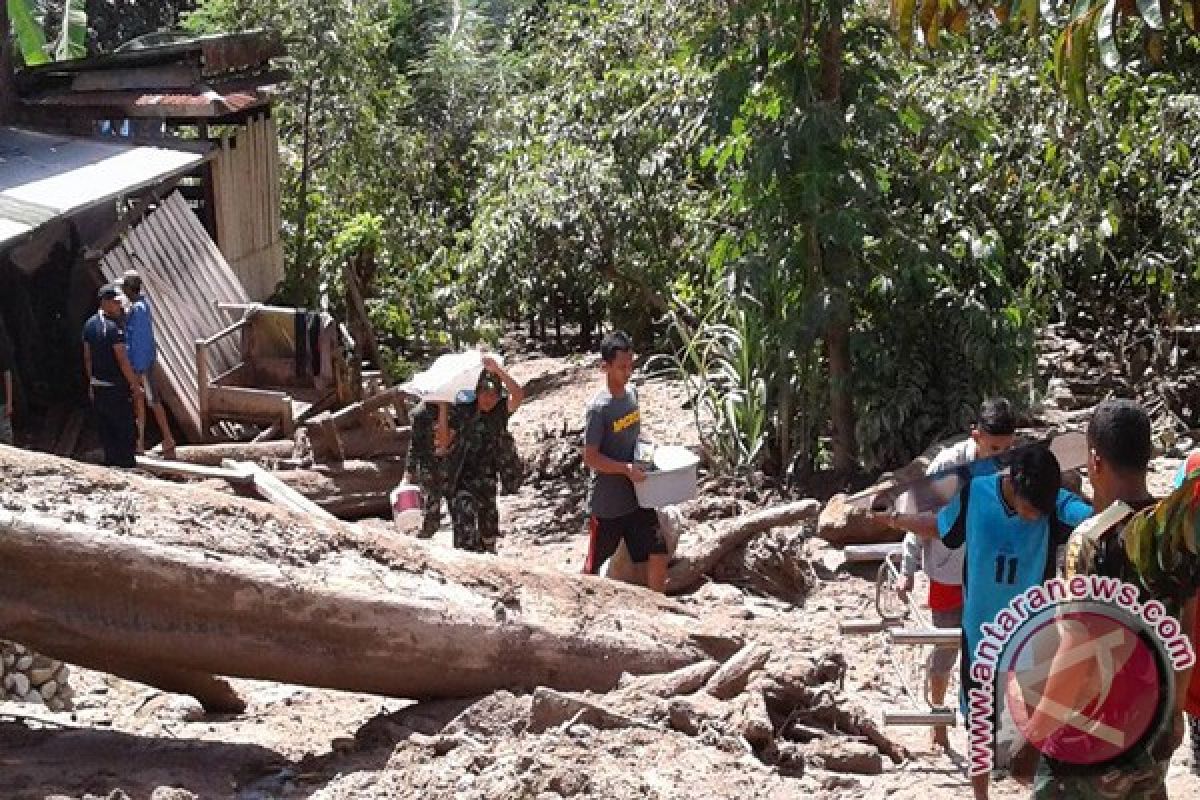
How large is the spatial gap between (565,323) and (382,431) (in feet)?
26.0

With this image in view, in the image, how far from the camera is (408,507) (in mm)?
9680

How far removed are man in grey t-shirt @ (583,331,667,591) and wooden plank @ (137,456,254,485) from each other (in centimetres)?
299

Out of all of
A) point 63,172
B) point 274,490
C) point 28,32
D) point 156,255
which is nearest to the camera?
point 274,490

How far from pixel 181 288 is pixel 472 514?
634 centimetres

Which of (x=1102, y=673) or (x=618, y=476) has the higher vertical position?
(x=1102, y=673)

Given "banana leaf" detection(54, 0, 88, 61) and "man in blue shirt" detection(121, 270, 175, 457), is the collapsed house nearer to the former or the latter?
"man in blue shirt" detection(121, 270, 175, 457)

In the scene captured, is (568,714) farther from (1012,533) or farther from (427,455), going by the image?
(427,455)

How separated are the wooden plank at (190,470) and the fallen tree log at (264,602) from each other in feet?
12.9

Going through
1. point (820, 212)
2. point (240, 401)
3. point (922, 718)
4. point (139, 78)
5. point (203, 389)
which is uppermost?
point (139, 78)

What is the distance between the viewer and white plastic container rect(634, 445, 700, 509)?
27.9ft

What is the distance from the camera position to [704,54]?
446 inches

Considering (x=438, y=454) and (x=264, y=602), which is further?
(x=438, y=454)

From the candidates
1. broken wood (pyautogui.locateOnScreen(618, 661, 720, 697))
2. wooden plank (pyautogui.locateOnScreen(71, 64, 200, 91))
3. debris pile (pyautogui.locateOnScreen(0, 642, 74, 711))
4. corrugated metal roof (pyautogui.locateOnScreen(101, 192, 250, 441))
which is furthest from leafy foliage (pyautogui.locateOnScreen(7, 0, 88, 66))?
broken wood (pyautogui.locateOnScreen(618, 661, 720, 697))

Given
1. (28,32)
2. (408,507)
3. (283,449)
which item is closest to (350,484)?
(283,449)
